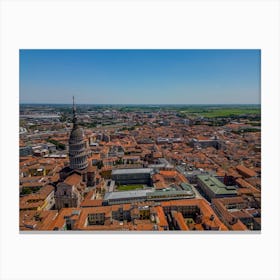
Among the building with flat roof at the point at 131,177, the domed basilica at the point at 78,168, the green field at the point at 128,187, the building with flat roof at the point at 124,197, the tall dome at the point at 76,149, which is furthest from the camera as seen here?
the building with flat roof at the point at 131,177

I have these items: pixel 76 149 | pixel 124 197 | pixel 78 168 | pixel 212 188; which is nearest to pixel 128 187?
pixel 124 197

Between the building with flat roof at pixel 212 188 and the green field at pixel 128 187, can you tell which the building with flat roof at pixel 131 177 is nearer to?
the green field at pixel 128 187

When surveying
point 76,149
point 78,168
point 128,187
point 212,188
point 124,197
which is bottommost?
point 128,187

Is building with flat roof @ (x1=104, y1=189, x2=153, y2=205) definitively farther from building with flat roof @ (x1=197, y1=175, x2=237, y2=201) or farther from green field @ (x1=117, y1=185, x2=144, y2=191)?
building with flat roof @ (x1=197, y1=175, x2=237, y2=201)

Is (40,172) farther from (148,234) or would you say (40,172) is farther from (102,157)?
(148,234)

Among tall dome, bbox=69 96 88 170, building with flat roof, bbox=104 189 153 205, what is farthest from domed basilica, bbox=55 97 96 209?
building with flat roof, bbox=104 189 153 205

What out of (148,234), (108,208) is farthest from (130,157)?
(148,234)

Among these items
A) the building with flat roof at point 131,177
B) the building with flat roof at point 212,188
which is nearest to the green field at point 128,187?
the building with flat roof at point 131,177

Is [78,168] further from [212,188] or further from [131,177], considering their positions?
[212,188]
